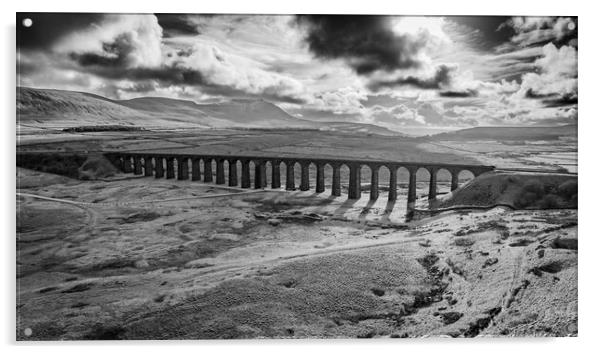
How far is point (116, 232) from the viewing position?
744 centimetres

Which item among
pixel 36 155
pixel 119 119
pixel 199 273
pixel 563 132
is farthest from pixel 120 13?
pixel 563 132

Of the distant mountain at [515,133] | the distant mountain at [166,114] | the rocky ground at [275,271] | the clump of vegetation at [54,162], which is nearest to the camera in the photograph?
the rocky ground at [275,271]

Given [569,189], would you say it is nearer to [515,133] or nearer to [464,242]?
[515,133]

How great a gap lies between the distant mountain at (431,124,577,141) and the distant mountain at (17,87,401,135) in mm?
1434

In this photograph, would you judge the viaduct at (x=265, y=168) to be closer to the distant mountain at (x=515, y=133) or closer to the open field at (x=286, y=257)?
the open field at (x=286, y=257)

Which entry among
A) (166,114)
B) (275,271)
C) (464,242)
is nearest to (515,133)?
(464,242)

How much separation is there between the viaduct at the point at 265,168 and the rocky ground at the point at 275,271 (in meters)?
0.84

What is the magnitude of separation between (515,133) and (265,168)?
5293 mm

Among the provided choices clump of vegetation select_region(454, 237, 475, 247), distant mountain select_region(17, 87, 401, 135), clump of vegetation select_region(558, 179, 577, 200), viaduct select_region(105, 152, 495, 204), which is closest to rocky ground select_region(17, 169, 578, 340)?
clump of vegetation select_region(454, 237, 475, 247)

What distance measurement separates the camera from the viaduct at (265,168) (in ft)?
27.2

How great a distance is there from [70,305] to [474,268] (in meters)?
6.98

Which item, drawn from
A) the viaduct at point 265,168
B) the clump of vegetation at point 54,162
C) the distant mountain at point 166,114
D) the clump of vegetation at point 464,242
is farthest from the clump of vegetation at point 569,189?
the clump of vegetation at point 54,162

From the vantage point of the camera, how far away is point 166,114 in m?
7.84

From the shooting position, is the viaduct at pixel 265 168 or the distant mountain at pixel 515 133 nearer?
the distant mountain at pixel 515 133
